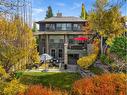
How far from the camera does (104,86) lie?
46.1 feet

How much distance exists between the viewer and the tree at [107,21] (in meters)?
31.6

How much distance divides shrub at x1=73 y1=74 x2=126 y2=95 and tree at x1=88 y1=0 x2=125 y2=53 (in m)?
16.6

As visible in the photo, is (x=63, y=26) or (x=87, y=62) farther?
(x=63, y=26)

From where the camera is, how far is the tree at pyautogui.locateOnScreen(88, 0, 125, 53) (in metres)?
31.6

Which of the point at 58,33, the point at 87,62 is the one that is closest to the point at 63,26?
the point at 58,33

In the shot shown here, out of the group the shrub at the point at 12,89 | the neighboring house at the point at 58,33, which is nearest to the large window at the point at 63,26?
the neighboring house at the point at 58,33

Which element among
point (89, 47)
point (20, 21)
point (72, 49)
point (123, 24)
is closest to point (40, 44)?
point (72, 49)

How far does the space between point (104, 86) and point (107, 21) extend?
18.5 metres

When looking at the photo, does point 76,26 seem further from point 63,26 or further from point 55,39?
point 55,39

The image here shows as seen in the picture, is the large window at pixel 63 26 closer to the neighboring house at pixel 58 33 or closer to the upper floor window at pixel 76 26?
the neighboring house at pixel 58 33

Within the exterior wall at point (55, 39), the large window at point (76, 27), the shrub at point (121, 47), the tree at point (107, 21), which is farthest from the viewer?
the large window at point (76, 27)

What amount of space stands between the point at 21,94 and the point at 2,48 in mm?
2378

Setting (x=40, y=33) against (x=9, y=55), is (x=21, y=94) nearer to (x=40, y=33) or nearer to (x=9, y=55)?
(x=9, y=55)

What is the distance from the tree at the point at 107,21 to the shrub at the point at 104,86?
1661 centimetres
